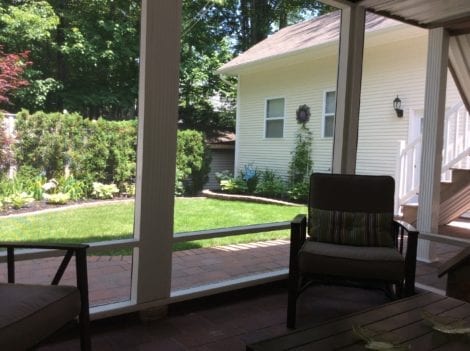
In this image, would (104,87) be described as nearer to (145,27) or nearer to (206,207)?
(145,27)

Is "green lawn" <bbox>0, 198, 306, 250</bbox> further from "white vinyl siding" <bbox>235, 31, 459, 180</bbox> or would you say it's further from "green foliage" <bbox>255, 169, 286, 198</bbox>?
"white vinyl siding" <bbox>235, 31, 459, 180</bbox>

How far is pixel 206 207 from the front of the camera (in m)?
3.86

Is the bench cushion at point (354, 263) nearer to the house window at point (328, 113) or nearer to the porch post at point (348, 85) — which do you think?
the porch post at point (348, 85)

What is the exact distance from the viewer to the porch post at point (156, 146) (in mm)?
2404

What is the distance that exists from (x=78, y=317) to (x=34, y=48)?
181 cm

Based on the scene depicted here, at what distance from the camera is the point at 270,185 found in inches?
183

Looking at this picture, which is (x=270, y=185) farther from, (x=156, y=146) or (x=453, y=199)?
(x=156, y=146)

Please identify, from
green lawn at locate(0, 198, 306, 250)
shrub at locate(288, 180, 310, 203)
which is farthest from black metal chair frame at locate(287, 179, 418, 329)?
shrub at locate(288, 180, 310, 203)


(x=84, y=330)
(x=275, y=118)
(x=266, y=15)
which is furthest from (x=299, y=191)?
(x=84, y=330)

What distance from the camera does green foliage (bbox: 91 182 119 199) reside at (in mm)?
3416

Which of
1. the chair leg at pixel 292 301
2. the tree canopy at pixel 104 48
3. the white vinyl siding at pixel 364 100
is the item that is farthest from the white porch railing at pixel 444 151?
the chair leg at pixel 292 301

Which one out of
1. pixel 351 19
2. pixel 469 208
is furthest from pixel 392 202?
pixel 469 208

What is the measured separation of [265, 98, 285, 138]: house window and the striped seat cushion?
206 centimetres

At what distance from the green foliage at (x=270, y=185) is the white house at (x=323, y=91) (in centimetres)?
10
